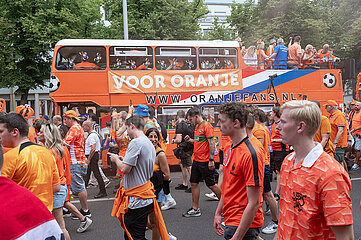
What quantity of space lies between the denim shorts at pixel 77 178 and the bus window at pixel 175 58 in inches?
220

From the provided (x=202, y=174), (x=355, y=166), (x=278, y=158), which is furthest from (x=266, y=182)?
(x=355, y=166)

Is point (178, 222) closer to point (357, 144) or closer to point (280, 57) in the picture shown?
point (357, 144)

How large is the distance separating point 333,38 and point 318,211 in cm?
2549

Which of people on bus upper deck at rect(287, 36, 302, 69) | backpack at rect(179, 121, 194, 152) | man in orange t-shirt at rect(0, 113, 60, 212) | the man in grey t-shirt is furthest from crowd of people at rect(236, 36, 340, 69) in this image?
man in orange t-shirt at rect(0, 113, 60, 212)

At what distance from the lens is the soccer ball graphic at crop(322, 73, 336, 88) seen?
40.9 ft

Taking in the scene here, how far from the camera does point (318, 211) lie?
1.88 m

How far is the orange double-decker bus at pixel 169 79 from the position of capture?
10703 mm

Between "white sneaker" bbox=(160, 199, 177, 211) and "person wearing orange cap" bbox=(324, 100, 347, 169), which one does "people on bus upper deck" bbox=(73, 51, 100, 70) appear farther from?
"person wearing orange cap" bbox=(324, 100, 347, 169)

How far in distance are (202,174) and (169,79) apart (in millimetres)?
5556

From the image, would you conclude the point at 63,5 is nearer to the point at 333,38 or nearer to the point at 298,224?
the point at 333,38

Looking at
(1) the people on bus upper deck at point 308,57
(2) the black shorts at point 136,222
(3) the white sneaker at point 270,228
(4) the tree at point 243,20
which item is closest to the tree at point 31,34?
(4) the tree at point 243,20

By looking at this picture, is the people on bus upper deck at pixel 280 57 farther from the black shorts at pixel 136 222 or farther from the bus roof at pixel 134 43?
the black shorts at pixel 136 222

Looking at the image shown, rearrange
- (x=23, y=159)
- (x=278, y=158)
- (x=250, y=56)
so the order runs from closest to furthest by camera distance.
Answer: (x=23, y=159)
(x=278, y=158)
(x=250, y=56)

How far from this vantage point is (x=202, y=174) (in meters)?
6.52
